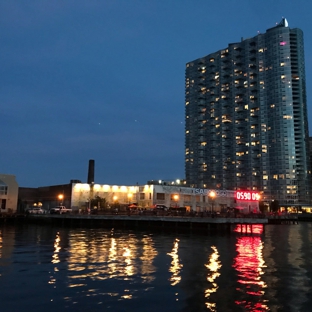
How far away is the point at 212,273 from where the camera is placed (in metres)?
25.1

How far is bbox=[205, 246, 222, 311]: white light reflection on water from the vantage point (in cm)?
1751

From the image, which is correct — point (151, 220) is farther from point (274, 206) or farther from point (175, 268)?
point (274, 206)

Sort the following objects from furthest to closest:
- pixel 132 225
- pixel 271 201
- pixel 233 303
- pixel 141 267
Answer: pixel 271 201 < pixel 132 225 < pixel 141 267 < pixel 233 303

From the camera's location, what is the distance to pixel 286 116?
633ft

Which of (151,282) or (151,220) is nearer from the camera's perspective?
(151,282)

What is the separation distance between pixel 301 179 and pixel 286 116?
115 ft

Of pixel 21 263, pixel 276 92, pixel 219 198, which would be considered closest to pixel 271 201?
pixel 276 92

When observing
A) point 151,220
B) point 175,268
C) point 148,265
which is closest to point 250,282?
point 175,268

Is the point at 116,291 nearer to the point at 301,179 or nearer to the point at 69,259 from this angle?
the point at 69,259

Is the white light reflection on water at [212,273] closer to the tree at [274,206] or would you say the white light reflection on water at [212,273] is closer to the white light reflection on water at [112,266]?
the white light reflection on water at [112,266]

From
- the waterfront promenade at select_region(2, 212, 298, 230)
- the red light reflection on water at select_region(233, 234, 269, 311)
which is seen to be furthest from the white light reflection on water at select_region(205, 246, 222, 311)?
the waterfront promenade at select_region(2, 212, 298, 230)

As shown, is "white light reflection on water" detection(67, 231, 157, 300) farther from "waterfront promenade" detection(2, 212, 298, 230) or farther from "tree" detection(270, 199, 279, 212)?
"tree" detection(270, 199, 279, 212)

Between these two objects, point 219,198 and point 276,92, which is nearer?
point 219,198

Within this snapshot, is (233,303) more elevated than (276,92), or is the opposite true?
(276,92)
